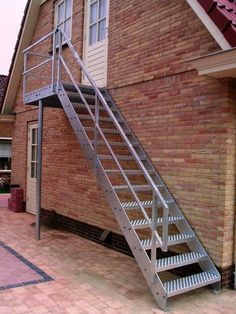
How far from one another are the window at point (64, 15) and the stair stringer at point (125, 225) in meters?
3.10

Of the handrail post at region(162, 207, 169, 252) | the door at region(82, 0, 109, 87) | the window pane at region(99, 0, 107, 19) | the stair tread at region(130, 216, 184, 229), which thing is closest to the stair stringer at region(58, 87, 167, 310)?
the stair tread at region(130, 216, 184, 229)

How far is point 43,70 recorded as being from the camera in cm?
939

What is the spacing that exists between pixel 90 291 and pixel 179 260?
1.18 meters

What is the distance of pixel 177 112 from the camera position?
208 inches

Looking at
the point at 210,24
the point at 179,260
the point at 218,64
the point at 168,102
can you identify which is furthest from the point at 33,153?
the point at 218,64

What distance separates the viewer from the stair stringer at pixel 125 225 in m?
4.13

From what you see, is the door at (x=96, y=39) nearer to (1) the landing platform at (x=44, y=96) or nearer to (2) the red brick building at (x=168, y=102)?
(2) the red brick building at (x=168, y=102)

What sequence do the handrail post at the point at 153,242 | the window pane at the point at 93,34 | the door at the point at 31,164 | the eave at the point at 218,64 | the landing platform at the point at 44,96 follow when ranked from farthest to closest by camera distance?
the door at the point at 31,164, the window pane at the point at 93,34, the landing platform at the point at 44,96, the handrail post at the point at 153,242, the eave at the point at 218,64

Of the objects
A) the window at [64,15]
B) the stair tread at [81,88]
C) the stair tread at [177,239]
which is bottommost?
the stair tread at [177,239]

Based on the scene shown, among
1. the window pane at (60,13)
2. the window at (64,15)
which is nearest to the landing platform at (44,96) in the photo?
the window at (64,15)

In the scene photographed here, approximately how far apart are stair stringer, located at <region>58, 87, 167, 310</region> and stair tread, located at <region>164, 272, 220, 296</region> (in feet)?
0.45

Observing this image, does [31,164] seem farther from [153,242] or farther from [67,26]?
[153,242]

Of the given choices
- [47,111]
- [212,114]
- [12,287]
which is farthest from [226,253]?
[47,111]

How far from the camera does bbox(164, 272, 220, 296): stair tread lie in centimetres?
416
